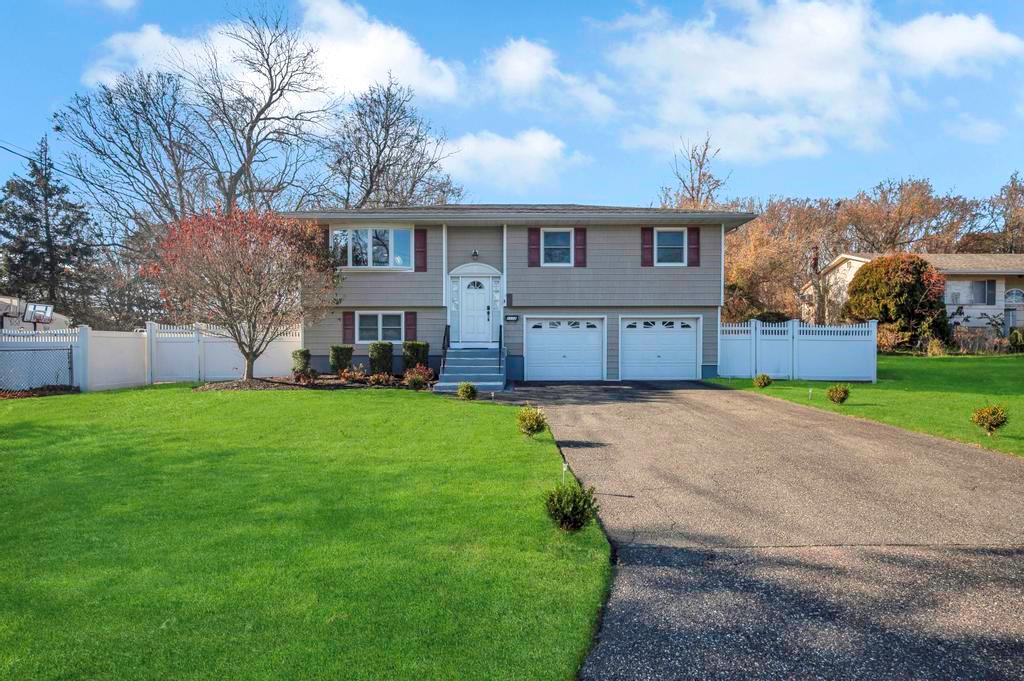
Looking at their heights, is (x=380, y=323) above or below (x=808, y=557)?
above

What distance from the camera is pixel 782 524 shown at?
16.1ft

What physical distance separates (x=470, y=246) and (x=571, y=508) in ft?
44.7

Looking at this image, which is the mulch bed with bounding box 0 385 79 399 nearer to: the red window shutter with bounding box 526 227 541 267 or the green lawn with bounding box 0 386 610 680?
the green lawn with bounding box 0 386 610 680

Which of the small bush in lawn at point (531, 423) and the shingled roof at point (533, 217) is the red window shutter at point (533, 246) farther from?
the small bush in lawn at point (531, 423)

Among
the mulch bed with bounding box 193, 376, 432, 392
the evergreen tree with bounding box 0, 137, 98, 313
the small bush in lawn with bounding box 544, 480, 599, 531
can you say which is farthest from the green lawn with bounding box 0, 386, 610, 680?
the evergreen tree with bounding box 0, 137, 98, 313

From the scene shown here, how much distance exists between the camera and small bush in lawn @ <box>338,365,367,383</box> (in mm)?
15404

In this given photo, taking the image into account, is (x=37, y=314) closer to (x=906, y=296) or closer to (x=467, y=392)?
(x=467, y=392)

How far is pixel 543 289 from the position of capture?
1723 centimetres

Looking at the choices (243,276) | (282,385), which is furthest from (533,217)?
(282,385)

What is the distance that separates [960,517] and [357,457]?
619cm

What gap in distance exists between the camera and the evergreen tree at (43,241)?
28.0 meters

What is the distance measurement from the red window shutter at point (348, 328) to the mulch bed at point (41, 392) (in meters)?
6.58

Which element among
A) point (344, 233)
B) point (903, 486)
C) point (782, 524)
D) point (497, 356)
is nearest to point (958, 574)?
point (782, 524)

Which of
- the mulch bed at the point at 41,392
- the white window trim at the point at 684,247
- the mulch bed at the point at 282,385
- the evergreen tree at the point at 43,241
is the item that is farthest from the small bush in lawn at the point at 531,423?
the evergreen tree at the point at 43,241
